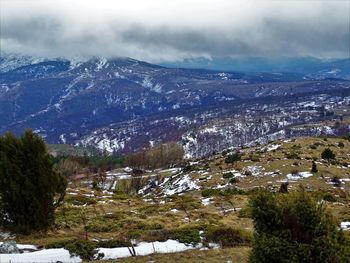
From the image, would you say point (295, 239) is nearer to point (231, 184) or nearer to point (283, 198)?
point (283, 198)

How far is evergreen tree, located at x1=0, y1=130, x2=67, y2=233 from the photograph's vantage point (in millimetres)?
27609

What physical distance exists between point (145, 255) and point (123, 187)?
291 ft

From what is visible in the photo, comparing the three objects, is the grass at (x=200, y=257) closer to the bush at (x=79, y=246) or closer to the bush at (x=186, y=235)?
the bush at (x=186, y=235)

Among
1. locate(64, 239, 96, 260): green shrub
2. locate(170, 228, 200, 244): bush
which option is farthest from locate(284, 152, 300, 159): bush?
locate(64, 239, 96, 260): green shrub

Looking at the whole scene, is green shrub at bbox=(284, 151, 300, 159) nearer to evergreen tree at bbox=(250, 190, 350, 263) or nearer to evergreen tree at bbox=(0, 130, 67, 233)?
evergreen tree at bbox=(0, 130, 67, 233)

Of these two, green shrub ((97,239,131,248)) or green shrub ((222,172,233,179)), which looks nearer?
green shrub ((97,239,131,248))

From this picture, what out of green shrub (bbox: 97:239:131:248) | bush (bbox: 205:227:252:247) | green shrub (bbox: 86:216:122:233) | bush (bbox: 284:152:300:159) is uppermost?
green shrub (bbox: 97:239:131:248)

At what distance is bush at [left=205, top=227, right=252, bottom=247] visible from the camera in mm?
26913

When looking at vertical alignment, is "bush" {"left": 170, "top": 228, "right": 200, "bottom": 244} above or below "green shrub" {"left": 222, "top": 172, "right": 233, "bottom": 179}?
above

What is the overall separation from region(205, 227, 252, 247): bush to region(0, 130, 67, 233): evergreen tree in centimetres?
1027

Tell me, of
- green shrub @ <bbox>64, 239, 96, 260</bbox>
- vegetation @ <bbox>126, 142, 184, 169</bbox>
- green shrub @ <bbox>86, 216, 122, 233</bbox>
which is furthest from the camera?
vegetation @ <bbox>126, 142, 184, 169</bbox>

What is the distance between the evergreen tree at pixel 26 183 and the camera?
27609mm

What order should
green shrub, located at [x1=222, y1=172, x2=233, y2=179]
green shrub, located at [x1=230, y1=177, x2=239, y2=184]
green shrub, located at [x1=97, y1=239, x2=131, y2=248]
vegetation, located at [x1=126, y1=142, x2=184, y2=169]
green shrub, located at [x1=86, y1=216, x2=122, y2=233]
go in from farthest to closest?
vegetation, located at [x1=126, y1=142, x2=184, y2=169] < green shrub, located at [x1=222, y1=172, x2=233, y2=179] < green shrub, located at [x1=230, y1=177, x2=239, y2=184] < green shrub, located at [x1=86, y1=216, x2=122, y2=233] < green shrub, located at [x1=97, y1=239, x2=131, y2=248]

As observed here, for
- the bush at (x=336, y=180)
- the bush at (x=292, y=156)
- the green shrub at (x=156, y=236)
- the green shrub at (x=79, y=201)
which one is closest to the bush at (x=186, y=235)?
the green shrub at (x=156, y=236)
